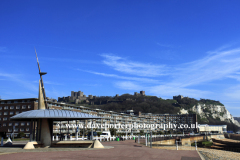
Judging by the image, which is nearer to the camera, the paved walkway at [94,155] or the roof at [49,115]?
the paved walkway at [94,155]

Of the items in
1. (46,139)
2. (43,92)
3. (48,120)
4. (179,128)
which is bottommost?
(179,128)

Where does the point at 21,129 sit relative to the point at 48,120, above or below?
below

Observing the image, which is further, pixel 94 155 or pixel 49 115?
pixel 49 115

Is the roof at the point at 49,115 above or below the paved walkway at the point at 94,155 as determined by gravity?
above

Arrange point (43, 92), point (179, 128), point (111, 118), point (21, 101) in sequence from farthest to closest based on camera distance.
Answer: point (179, 128) → point (111, 118) → point (21, 101) → point (43, 92)

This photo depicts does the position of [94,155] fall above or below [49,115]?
below

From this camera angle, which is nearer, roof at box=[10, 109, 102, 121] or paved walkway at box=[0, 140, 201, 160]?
paved walkway at box=[0, 140, 201, 160]

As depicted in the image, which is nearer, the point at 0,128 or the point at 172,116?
the point at 0,128

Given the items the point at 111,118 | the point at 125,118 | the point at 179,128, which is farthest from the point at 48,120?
the point at 179,128

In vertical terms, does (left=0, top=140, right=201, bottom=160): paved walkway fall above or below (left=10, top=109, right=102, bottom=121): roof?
below

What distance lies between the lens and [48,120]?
25.7 m

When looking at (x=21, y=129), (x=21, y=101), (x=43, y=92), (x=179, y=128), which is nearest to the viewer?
(x=43, y=92)

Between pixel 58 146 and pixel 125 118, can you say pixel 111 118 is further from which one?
pixel 58 146

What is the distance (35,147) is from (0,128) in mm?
72067
